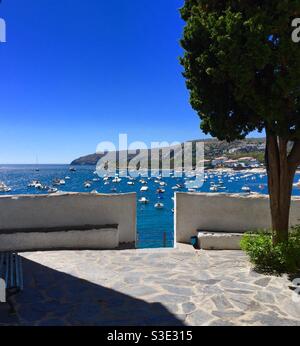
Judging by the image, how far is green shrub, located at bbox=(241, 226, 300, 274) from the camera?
7.95 metres

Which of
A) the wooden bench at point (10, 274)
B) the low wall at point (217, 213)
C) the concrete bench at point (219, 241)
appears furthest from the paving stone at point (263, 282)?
the wooden bench at point (10, 274)

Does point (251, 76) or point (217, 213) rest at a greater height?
point (251, 76)

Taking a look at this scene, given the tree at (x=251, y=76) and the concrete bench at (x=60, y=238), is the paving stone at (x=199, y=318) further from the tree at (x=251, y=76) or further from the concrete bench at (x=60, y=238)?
the concrete bench at (x=60, y=238)

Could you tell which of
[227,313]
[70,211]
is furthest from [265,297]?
[70,211]

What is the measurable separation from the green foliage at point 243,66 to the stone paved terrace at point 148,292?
341 cm

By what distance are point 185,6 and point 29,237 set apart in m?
7.90

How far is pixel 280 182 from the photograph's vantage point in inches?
345

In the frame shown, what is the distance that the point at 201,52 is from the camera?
28.1 ft

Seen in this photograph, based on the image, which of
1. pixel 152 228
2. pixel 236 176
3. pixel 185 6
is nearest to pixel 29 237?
pixel 185 6

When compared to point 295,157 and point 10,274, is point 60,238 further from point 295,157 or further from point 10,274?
point 295,157

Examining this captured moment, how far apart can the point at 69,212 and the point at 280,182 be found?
6.61 metres

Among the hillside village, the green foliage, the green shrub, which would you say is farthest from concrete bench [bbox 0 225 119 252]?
the hillside village

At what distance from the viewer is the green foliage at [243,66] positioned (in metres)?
7.30

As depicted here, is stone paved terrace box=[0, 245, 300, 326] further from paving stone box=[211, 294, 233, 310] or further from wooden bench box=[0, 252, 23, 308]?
wooden bench box=[0, 252, 23, 308]
